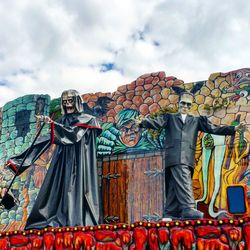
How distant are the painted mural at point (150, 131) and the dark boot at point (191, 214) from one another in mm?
738

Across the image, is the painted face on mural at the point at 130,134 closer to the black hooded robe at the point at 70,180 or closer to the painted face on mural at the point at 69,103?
the black hooded robe at the point at 70,180

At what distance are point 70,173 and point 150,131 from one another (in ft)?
4.81

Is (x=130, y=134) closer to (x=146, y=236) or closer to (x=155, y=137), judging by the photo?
(x=155, y=137)

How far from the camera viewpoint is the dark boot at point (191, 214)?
750 centimetres

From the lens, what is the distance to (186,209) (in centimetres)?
766

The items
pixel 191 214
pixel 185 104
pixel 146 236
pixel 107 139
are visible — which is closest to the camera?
pixel 146 236

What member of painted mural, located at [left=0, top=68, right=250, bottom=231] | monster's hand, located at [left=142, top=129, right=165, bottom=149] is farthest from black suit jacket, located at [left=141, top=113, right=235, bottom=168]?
monster's hand, located at [left=142, top=129, right=165, bottom=149]

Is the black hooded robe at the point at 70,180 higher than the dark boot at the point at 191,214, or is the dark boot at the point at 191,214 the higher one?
the black hooded robe at the point at 70,180

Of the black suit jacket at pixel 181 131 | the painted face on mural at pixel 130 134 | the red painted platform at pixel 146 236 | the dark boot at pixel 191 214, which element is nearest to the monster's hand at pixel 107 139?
the painted face on mural at pixel 130 134

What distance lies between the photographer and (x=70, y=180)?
8633mm

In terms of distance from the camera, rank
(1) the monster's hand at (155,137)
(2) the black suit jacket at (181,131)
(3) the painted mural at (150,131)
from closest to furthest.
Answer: (2) the black suit jacket at (181,131), (3) the painted mural at (150,131), (1) the monster's hand at (155,137)

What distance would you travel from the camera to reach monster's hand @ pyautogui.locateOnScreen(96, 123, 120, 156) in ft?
31.2

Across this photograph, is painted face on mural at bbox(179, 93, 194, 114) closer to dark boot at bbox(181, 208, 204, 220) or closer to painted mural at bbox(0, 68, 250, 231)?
painted mural at bbox(0, 68, 250, 231)

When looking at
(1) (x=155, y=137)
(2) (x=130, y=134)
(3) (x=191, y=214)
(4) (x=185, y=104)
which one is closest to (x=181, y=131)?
(4) (x=185, y=104)
